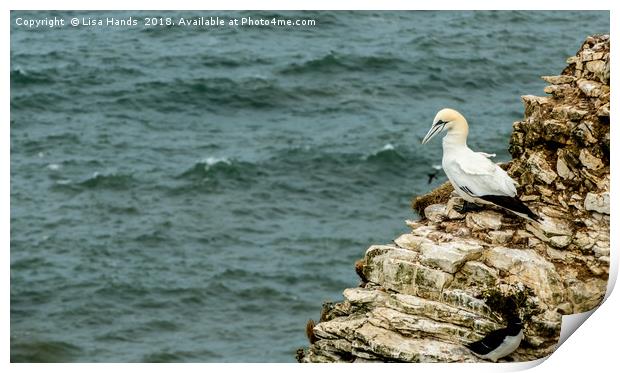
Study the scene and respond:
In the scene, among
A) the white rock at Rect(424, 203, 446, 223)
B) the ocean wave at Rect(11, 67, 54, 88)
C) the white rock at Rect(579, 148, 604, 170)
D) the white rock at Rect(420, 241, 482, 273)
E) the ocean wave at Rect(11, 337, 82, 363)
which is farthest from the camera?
the ocean wave at Rect(11, 337, 82, 363)

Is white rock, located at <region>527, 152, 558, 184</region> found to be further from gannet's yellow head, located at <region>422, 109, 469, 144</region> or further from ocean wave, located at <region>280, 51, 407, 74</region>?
ocean wave, located at <region>280, 51, 407, 74</region>

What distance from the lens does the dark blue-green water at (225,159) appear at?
36250 millimetres

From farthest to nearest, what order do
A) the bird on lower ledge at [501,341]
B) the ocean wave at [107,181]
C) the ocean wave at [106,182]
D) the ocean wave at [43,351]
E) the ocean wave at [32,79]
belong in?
the ocean wave at [107,181] < the ocean wave at [106,182] < the ocean wave at [43,351] < the ocean wave at [32,79] < the bird on lower ledge at [501,341]

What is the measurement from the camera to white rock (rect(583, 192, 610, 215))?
20484 millimetres

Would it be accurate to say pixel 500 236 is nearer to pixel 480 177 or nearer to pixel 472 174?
pixel 480 177

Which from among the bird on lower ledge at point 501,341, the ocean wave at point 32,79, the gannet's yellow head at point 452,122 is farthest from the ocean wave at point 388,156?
the bird on lower ledge at point 501,341

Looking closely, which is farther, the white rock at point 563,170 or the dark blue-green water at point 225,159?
the dark blue-green water at point 225,159

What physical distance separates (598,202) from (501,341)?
3.22m

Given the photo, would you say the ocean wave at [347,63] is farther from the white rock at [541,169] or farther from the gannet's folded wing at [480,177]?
the gannet's folded wing at [480,177]

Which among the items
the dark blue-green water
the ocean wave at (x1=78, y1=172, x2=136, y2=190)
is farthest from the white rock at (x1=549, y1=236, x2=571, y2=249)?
the ocean wave at (x1=78, y1=172, x2=136, y2=190)

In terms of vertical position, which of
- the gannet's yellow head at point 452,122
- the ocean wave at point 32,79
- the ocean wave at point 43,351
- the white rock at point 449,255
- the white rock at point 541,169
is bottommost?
the ocean wave at point 43,351

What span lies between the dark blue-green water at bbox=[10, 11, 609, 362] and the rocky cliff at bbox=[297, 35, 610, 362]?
17.3 ft

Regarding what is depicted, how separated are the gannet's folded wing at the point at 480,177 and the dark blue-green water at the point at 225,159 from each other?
6.31m

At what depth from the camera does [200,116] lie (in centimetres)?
4912
